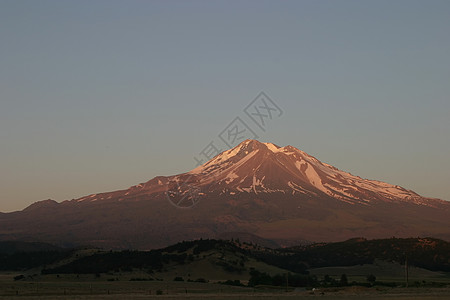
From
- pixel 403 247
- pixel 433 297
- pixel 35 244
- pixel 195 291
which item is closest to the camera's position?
→ pixel 433 297

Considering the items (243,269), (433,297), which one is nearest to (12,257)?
(243,269)

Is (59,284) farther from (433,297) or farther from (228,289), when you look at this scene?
(433,297)

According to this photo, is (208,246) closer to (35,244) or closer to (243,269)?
(243,269)

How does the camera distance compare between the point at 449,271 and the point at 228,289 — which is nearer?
the point at 228,289

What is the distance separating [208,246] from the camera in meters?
106

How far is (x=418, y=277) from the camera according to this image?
99562 mm

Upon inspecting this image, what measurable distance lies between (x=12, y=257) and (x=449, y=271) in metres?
70.8

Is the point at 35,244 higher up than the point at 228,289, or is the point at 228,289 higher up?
the point at 35,244

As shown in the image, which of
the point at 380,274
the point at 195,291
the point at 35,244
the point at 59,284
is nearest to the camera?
the point at 195,291

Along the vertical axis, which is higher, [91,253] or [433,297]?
[91,253]

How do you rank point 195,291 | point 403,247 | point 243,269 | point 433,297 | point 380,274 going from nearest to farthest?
point 433,297 → point 195,291 → point 243,269 → point 380,274 → point 403,247

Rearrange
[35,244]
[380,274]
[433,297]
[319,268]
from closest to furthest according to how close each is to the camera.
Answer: [433,297] → [380,274] → [319,268] → [35,244]

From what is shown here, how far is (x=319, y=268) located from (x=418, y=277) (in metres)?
17.1

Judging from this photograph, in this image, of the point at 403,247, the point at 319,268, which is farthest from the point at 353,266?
the point at 403,247
